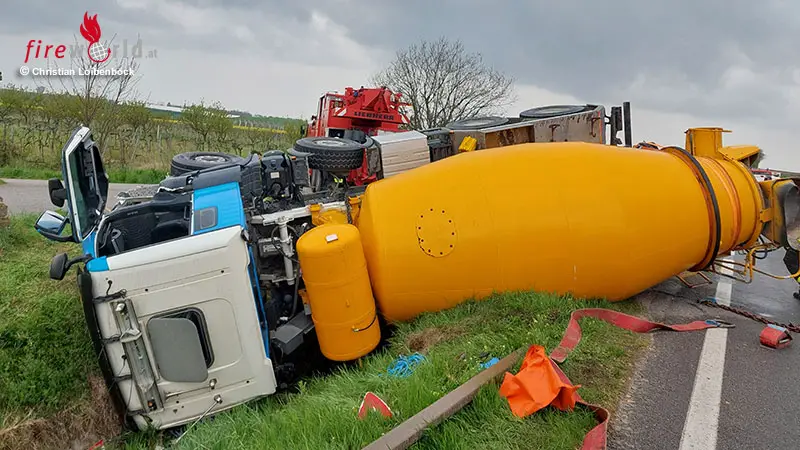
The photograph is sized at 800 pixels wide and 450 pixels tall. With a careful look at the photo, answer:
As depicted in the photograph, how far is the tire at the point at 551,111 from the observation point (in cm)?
655

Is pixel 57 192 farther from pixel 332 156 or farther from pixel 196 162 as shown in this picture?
pixel 332 156

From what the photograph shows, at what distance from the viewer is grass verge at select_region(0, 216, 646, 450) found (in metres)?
2.71

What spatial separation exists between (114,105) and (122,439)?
15.6 metres

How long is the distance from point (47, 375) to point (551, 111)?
6.00m

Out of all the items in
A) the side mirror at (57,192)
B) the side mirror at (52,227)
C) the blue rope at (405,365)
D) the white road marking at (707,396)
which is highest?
the side mirror at (57,192)

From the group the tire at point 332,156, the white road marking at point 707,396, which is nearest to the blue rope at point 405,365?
Answer: the white road marking at point 707,396

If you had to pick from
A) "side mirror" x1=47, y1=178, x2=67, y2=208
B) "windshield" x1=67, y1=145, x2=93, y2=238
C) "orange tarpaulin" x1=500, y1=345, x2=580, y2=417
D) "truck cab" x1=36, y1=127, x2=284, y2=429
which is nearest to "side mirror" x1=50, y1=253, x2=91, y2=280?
"truck cab" x1=36, y1=127, x2=284, y2=429

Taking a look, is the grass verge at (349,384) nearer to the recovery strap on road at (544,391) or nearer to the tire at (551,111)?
the recovery strap on road at (544,391)

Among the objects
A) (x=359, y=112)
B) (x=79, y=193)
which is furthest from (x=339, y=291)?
(x=359, y=112)

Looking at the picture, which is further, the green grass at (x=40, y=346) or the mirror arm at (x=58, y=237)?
the green grass at (x=40, y=346)

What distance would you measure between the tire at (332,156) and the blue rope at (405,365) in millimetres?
2227

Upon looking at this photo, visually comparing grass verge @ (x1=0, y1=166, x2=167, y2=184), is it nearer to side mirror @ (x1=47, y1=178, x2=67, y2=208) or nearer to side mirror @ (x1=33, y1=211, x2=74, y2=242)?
side mirror @ (x1=33, y1=211, x2=74, y2=242)

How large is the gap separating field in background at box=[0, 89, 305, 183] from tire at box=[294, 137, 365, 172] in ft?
40.2

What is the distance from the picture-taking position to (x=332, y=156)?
17.5 ft
